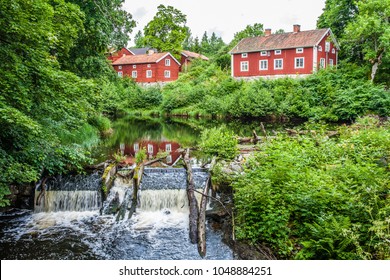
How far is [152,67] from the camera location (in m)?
46.2

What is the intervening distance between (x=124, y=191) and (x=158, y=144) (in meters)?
8.80

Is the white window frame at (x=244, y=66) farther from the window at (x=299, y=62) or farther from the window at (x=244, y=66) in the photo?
the window at (x=299, y=62)

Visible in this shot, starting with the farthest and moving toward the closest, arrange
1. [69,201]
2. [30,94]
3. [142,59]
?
[142,59] → [69,201] → [30,94]

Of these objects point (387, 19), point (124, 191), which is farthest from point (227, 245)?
point (387, 19)

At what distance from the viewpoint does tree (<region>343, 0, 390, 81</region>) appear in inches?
1009

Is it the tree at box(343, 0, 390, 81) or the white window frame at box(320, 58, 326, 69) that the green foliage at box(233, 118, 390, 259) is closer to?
the tree at box(343, 0, 390, 81)

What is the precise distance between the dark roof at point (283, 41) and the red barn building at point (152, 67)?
39.3 feet

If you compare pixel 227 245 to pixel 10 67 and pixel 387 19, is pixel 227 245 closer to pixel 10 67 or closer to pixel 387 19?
pixel 10 67

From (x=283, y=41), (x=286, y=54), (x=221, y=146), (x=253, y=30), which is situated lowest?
(x=221, y=146)

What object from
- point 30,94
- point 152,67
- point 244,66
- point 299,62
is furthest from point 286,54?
point 30,94

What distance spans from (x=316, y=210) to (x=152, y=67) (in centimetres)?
4258

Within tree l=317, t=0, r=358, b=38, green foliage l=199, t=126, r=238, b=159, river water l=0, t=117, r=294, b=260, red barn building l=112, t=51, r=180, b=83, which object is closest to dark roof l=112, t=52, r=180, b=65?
red barn building l=112, t=51, r=180, b=83

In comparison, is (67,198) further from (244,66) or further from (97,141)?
(244,66)

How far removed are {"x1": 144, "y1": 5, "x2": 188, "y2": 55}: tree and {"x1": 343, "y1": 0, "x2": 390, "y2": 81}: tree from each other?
56.9 feet
